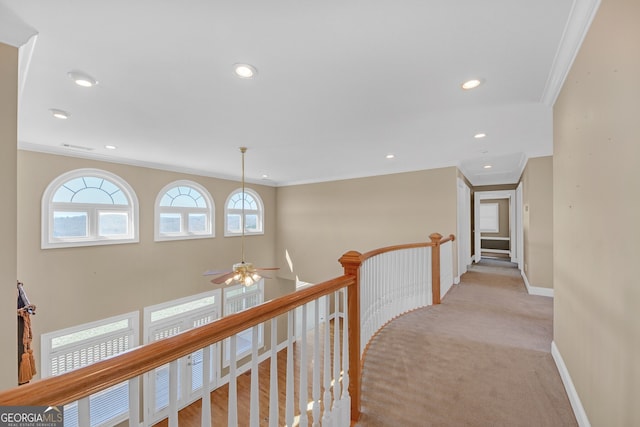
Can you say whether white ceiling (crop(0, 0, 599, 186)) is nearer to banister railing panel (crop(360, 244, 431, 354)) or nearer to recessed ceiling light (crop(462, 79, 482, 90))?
recessed ceiling light (crop(462, 79, 482, 90))

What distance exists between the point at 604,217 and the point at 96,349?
6.36m

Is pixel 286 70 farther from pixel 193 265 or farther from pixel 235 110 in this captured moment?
pixel 193 265

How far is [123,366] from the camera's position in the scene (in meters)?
0.65

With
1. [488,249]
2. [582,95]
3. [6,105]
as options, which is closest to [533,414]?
[582,95]

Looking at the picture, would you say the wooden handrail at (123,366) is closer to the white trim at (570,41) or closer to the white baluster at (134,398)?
the white baluster at (134,398)

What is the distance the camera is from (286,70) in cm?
191

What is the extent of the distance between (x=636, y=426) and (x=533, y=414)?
0.80 m

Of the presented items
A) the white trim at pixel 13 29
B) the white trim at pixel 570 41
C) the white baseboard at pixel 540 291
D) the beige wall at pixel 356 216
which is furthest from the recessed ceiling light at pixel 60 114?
the white baseboard at pixel 540 291

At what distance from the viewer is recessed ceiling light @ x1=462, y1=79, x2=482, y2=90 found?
80.4 inches

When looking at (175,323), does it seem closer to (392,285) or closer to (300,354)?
(392,285)

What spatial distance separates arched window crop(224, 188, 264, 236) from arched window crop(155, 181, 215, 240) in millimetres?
486

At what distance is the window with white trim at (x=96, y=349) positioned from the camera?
12.7ft

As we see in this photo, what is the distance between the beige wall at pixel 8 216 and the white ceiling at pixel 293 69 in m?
0.22

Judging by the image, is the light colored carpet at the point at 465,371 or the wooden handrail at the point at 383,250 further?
the wooden handrail at the point at 383,250
